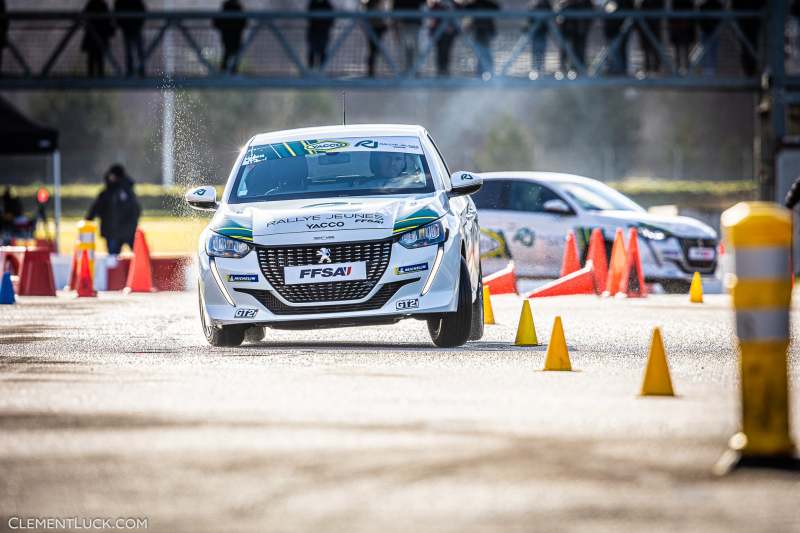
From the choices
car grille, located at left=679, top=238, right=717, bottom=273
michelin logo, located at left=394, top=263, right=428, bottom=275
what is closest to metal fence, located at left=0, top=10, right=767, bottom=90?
car grille, located at left=679, top=238, right=717, bottom=273

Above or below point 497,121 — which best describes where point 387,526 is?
below

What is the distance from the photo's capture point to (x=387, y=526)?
231 inches

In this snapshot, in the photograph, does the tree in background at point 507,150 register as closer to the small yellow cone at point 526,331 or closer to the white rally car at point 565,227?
the white rally car at point 565,227

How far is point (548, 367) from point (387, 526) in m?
5.37

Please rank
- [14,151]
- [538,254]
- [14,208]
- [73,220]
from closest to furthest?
[538,254], [14,151], [14,208], [73,220]

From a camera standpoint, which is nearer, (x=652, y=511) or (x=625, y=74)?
(x=652, y=511)

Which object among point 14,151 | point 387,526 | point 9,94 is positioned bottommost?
point 387,526

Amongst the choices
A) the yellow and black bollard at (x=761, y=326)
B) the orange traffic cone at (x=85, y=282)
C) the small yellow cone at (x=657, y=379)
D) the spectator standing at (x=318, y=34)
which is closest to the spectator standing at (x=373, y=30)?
the spectator standing at (x=318, y=34)

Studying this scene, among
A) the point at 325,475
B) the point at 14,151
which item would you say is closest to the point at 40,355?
the point at 325,475

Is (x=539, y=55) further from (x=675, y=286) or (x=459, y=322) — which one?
(x=459, y=322)

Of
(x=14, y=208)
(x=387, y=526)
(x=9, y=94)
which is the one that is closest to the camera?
(x=387, y=526)

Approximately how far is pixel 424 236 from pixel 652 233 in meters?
9.56

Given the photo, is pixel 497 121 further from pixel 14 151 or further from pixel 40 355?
pixel 40 355
